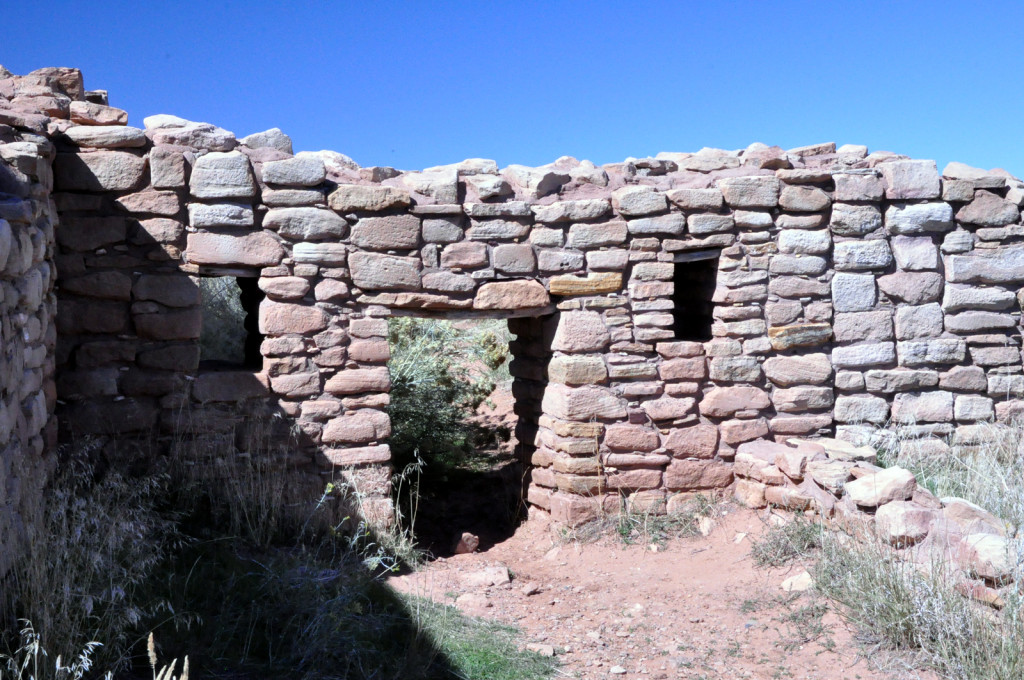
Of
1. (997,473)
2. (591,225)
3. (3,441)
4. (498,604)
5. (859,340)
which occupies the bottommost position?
(498,604)

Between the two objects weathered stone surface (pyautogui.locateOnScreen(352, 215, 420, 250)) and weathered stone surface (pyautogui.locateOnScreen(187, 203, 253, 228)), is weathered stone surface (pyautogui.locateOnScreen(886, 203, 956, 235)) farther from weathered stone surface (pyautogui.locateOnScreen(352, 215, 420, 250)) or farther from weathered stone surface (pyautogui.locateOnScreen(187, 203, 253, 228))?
weathered stone surface (pyautogui.locateOnScreen(187, 203, 253, 228))

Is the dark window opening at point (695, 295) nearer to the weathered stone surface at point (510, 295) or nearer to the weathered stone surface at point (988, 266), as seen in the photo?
the weathered stone surface at point (510, 295)

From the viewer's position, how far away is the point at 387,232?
5125 mm

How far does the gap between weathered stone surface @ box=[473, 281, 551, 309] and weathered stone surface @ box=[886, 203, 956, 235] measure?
7.88 ft

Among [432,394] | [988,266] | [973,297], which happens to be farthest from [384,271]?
[988,266]

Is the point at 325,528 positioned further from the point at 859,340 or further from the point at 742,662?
the point at 859,340

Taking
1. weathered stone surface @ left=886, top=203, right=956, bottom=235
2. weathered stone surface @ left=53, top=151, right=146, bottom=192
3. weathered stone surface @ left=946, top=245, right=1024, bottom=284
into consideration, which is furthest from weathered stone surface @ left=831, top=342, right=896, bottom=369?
weathered stone surface @ left=53, top=151, right=146, bottom=192

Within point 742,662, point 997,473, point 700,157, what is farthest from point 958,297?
Result: point 742,662

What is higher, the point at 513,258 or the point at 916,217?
the point at 916,217

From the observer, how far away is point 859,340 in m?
5.77

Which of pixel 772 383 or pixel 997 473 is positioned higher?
pixel 772 383

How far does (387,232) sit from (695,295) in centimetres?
225

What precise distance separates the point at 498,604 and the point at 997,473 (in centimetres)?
293

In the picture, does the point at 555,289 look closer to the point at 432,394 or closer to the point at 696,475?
the point at 696,475
